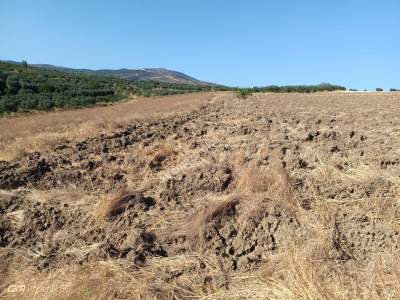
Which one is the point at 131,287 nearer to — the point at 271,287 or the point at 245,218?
the point at 271,287

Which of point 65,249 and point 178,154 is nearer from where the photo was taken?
point 65,249

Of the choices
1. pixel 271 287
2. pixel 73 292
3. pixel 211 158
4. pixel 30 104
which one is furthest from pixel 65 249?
pixel 30 104

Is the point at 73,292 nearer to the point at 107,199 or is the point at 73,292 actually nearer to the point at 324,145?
the point at 107,199

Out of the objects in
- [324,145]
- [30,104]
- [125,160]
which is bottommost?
[30,104]

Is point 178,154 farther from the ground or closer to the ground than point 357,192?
closer to the ground

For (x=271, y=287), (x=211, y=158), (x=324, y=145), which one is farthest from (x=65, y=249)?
(x=324, y=145)

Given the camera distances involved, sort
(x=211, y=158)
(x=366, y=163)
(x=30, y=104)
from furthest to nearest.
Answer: (x=30, y=104), (x=211, y=158), (x=366, y=163)

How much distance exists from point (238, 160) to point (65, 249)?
3389mm

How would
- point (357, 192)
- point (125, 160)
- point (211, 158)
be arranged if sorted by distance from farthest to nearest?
point (125, 160) < point (211, 158) < point (357, 192)

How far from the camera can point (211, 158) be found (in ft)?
27.1

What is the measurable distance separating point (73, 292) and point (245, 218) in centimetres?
186

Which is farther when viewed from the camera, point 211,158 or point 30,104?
point 30,104

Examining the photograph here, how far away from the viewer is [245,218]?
4.98 metres

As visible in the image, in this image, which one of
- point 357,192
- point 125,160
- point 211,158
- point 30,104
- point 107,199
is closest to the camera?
point 357,192
